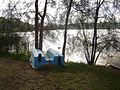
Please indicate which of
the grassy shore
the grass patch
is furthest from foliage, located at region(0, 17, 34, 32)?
the grassy shore

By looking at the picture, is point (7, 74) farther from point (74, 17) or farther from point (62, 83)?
point (74, 17)

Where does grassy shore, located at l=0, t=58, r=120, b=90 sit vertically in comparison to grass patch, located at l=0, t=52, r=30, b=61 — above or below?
below

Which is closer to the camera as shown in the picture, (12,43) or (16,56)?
(16,56)

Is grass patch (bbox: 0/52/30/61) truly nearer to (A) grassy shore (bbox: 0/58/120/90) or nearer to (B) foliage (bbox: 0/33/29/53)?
(B) foliage (bbox: 0/33/29/53)

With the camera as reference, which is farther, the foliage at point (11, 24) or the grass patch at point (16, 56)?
the foliage at point (11, 24)

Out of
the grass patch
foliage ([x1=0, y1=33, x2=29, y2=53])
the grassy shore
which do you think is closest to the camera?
the grassy shore

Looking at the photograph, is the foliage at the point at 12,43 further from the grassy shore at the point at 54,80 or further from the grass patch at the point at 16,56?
the grassy shore at the point at 54,80

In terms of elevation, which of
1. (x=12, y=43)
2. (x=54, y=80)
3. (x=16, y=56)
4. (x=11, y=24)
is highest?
(x=11, y=24)

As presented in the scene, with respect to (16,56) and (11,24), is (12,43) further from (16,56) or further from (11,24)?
(16,56)

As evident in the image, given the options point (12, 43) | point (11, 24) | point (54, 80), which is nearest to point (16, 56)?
point (12, 43)

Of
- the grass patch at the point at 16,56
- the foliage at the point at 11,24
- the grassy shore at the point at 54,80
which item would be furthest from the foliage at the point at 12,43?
the grassy shore at the point at 54,80

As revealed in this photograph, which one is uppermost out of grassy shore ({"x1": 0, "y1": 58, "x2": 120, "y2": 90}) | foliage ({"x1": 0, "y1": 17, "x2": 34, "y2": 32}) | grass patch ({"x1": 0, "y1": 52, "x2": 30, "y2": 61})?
foliage ({"x1": 0, "y1": 17, "x2": 34, "y2": 32})

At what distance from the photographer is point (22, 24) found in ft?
43.6

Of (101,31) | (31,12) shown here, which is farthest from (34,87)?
(101,31)
